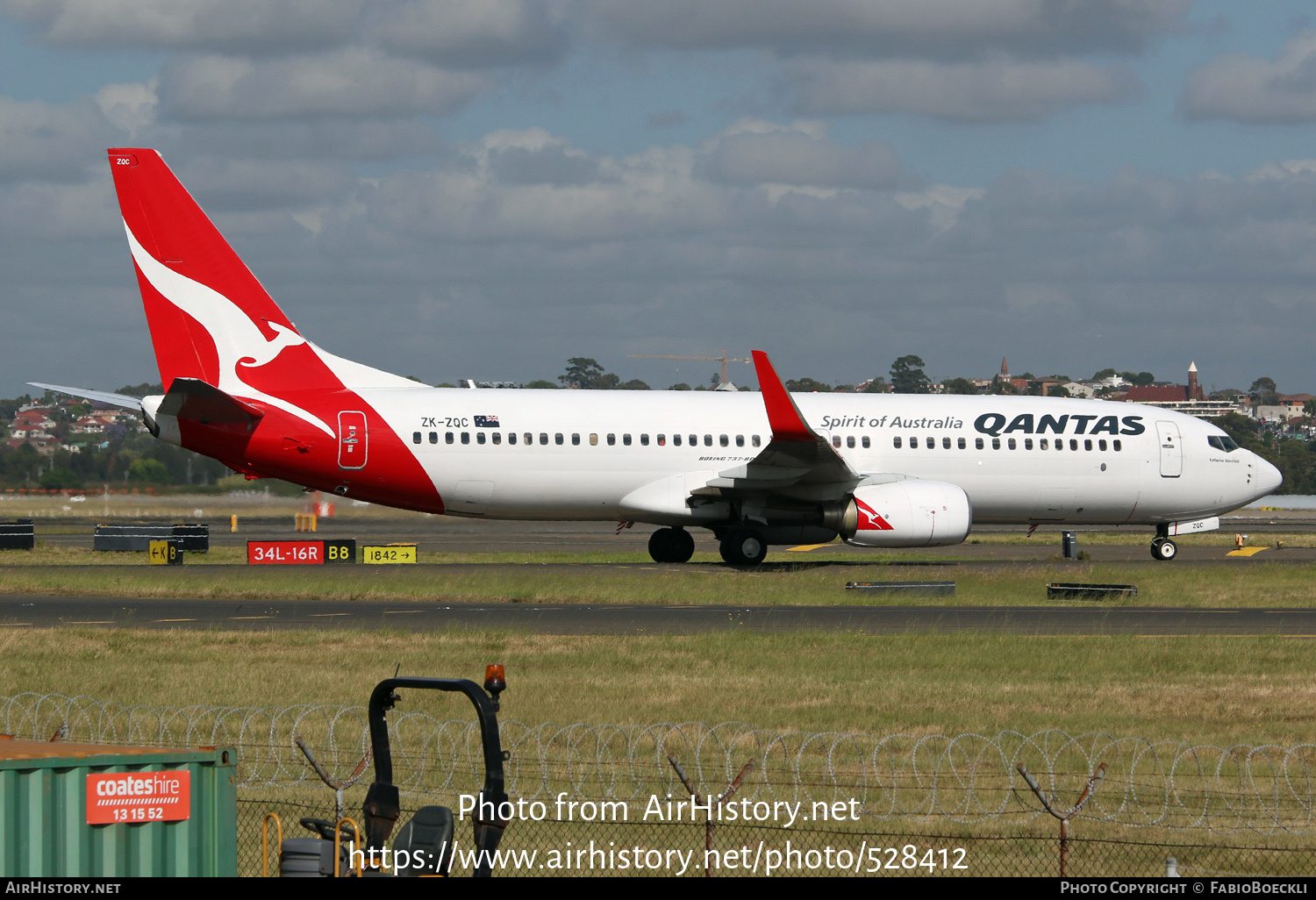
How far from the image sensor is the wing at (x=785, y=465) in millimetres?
32844

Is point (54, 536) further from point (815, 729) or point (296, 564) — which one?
point (815, 729)

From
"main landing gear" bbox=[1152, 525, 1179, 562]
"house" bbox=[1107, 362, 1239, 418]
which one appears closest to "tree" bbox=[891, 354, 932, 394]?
"house" bbox=[1107, 362, 1239, 418]

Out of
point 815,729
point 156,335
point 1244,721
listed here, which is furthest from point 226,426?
point 1244,721

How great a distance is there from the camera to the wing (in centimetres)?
3284

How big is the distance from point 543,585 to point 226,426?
8290 millimetres

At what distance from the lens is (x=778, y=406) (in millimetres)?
32875

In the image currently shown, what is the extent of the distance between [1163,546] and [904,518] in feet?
38.7

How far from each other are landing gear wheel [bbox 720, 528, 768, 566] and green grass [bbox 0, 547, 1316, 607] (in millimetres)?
527

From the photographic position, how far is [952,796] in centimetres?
1312

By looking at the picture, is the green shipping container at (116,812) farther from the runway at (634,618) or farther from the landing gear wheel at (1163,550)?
the landing gear wheel at (1163,550)

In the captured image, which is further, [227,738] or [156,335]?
[156,335]

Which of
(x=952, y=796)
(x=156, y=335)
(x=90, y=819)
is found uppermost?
(x=156, y=335)

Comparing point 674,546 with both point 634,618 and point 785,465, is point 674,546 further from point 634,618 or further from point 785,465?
point 634,618

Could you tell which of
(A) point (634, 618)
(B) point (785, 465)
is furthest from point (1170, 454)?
(A) point (634, 618)
